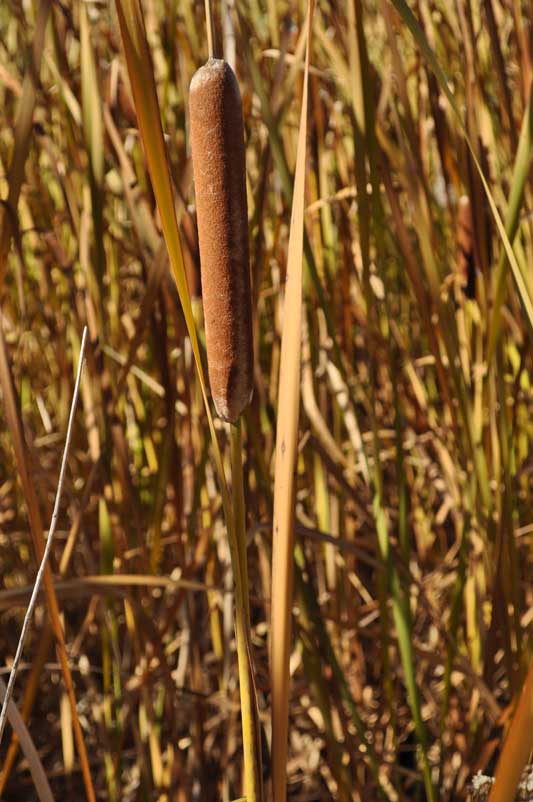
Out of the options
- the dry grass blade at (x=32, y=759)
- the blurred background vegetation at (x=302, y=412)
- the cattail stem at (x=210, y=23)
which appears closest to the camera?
the cattail stem at (x=210, y=23)

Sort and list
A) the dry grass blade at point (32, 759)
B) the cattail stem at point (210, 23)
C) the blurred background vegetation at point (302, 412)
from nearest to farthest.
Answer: the cattail stem at point (210, 23), the dry grass blade at point (32, 759), the blurred background vegetation at point (302, 412)

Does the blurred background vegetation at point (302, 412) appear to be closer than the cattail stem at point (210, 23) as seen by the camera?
No

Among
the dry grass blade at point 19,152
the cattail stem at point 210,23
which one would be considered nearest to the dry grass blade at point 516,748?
the cattail stem at point 210,23

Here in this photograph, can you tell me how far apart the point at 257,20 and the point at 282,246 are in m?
0.40

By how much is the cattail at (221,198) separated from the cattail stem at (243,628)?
0.05m

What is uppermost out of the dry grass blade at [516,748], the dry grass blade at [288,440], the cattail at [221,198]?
the cattail at [221,198]

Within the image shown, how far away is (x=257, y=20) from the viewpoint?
1312 mm

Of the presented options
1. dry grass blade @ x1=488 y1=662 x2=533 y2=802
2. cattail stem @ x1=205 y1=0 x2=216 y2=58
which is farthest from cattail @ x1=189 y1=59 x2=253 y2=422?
dry grass blade @ x1=488 y1=662 x2=533 y2=802

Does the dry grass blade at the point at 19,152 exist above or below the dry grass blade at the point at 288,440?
above

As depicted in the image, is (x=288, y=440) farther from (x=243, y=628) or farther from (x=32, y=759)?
(x=32, y=759)

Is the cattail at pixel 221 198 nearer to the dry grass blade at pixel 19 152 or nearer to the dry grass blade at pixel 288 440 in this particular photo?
the dry grass blade at pixel 288 440

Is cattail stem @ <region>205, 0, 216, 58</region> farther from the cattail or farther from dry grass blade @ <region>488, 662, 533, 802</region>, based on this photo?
dry grass blade @ <region>488, 662, 533, 802</region>

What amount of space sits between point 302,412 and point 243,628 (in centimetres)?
68

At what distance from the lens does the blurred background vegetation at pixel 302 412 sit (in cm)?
75
